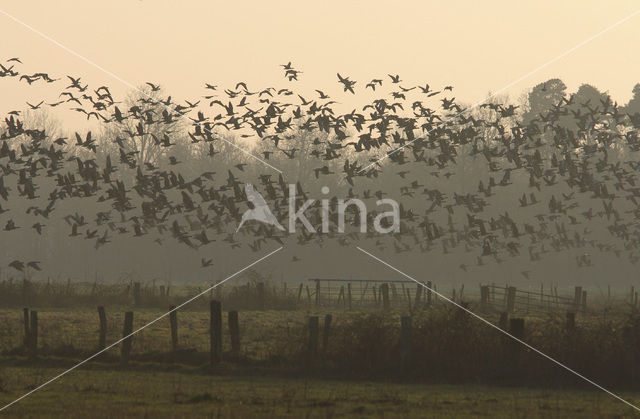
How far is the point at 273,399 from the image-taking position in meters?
22.0

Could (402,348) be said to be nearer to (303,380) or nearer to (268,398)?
(303,380)

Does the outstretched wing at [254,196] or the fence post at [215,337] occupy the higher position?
the outstretched wing at [254,196]

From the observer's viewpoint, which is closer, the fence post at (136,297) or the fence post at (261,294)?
the fence post at (261,294)

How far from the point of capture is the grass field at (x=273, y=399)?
20125 millimetres

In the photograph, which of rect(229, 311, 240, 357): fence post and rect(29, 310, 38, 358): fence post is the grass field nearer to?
rect(229, 311, 240, 357): fence post

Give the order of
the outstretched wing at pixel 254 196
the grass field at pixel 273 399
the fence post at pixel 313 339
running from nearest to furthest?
the grass field at pixel 273 399 < the fence post at pixel 313 339 < the outstretched wing at pixel 254 196

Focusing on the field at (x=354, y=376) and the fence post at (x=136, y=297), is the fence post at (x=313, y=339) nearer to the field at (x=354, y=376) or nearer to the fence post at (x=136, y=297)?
the field at (x=354, y=376)

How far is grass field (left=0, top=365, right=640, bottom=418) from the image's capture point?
20.1m

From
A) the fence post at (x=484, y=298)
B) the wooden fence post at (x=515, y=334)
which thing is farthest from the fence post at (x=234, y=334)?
the fence post at (x=484, y=298)

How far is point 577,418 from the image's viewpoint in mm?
19781

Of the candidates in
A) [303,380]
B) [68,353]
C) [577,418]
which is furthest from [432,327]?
[68,353]

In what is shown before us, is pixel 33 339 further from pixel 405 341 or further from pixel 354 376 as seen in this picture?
pixel 405 341

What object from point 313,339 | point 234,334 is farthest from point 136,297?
point 313,339

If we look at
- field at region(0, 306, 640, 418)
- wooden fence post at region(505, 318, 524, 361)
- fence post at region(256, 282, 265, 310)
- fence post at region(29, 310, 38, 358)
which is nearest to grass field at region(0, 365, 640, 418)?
field at region(0, 306, 640, 418)
